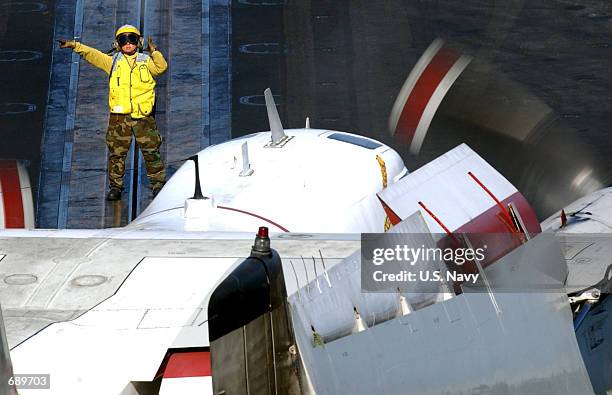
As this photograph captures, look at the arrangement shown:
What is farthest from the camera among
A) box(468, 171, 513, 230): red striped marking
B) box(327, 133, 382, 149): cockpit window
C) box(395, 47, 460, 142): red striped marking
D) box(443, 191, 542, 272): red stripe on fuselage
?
box(395, 47, 460, 142): red striped marking

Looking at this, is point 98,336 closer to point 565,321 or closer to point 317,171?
point 565,321

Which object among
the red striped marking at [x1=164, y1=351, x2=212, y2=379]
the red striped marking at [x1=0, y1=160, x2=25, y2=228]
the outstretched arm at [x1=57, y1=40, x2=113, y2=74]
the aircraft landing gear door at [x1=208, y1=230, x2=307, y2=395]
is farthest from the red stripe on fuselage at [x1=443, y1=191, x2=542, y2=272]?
the outstretched arm at [x1=57, y1=40, x2=113, y2=74]

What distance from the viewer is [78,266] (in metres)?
10.4

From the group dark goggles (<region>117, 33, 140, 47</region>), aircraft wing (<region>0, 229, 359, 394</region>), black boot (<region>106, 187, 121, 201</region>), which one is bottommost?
aircraft wing (<region>0, 229, 359, 394</region>)

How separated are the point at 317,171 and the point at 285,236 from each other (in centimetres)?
282

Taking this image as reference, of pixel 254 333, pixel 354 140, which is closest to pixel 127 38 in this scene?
pixel 354 140

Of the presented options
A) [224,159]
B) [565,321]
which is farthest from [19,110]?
[565,321]

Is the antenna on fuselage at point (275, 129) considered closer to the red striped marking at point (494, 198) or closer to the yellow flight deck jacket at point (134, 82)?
the yellow flight deck jacket at point (134, 82)

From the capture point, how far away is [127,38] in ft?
55.9

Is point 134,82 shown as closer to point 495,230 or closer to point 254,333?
point 495,230

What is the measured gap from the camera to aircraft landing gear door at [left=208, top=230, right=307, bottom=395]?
671 centimetres

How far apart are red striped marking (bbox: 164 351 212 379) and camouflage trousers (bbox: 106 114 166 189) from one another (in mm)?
9260

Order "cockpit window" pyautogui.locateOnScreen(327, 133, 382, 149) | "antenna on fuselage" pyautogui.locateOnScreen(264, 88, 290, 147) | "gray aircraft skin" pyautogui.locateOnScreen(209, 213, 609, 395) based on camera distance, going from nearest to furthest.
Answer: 1. "gray aircraft skin" pyautogui.locateOnScreen(209, 213, 609, 395)
2. "antenna on fuselage" pyautogui.locateOnScreen(264, 88, 290, 147)
3. "cockpit window" pyautogui.locateOnScreen(327, 133, 382, 149)

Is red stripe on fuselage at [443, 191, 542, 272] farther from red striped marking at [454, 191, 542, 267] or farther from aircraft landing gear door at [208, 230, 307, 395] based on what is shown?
aircraft landing gear door at [208, 230, 307, 395]
